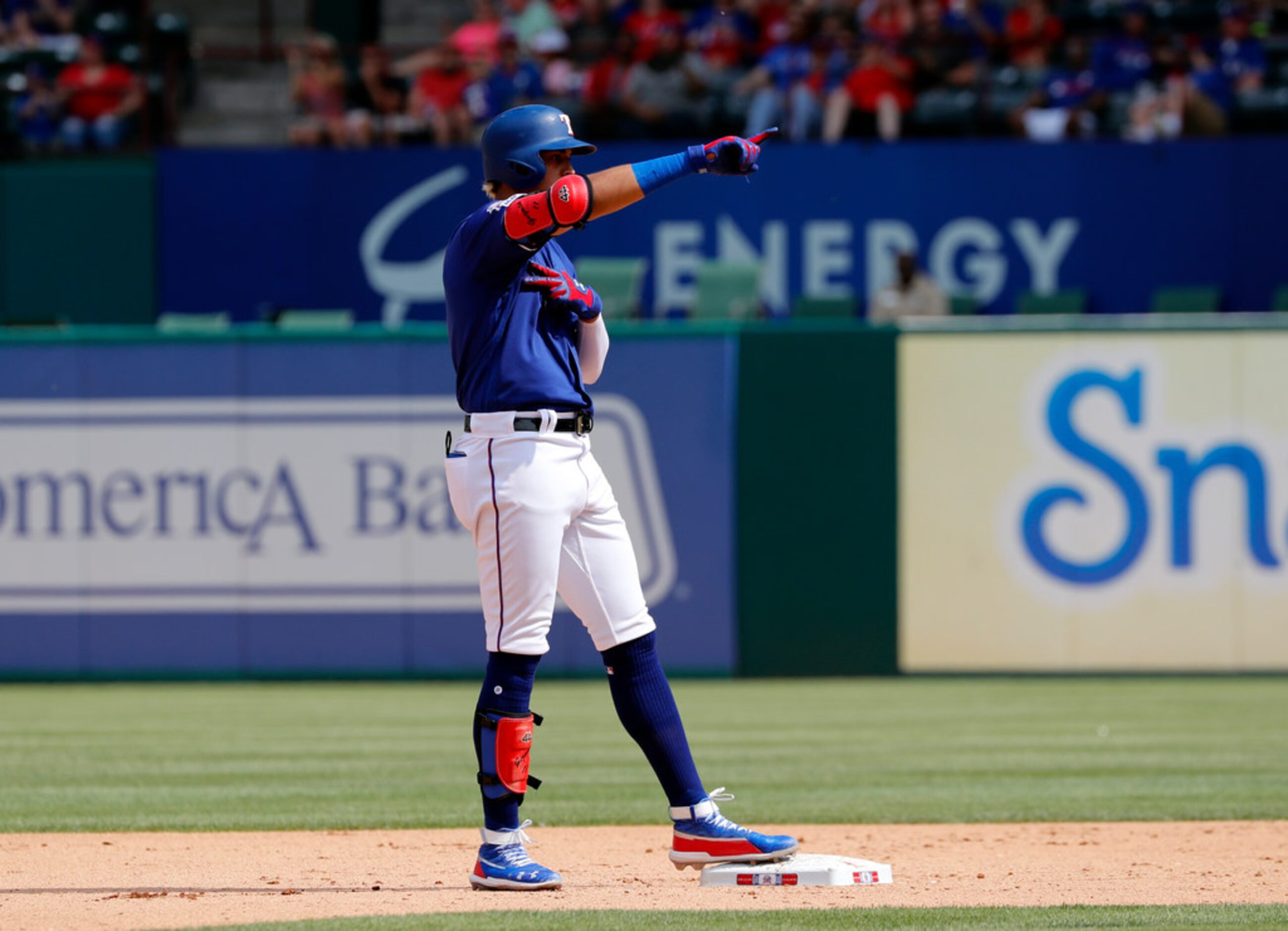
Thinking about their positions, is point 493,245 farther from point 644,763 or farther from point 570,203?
point 644,763

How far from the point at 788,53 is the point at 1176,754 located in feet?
30.0

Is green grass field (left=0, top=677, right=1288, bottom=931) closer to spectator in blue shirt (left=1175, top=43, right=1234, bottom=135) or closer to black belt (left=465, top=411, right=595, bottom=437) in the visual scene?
black belt (left=465, top=411, right=595, bottom=437)

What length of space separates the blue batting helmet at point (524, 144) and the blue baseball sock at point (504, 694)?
1277 mm

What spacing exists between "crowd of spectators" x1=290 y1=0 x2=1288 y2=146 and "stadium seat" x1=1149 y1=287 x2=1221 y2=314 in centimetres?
149

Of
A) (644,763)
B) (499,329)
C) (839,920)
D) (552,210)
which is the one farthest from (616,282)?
(839,920)

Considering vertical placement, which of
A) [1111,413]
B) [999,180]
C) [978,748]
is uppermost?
[999,180]

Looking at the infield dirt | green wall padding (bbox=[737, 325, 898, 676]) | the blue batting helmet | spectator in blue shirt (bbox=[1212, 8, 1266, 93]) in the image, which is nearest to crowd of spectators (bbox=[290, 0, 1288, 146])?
spectator in blue shirt (bbox=[1212, 8, 1266, 93])

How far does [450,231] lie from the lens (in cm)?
1717

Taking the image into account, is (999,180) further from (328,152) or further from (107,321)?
(107,321)

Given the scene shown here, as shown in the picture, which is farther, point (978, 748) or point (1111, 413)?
point (1111, 413)

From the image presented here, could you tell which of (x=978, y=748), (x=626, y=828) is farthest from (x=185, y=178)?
(x=626, y=828)

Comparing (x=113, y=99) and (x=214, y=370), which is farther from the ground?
(x=113, y=99)

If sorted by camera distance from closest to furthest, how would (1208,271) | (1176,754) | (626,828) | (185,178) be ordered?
1. (626,828)
2. (1176,754)
3. (1208,271)
4. (185,178)

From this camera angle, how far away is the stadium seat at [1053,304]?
15.8 metres
